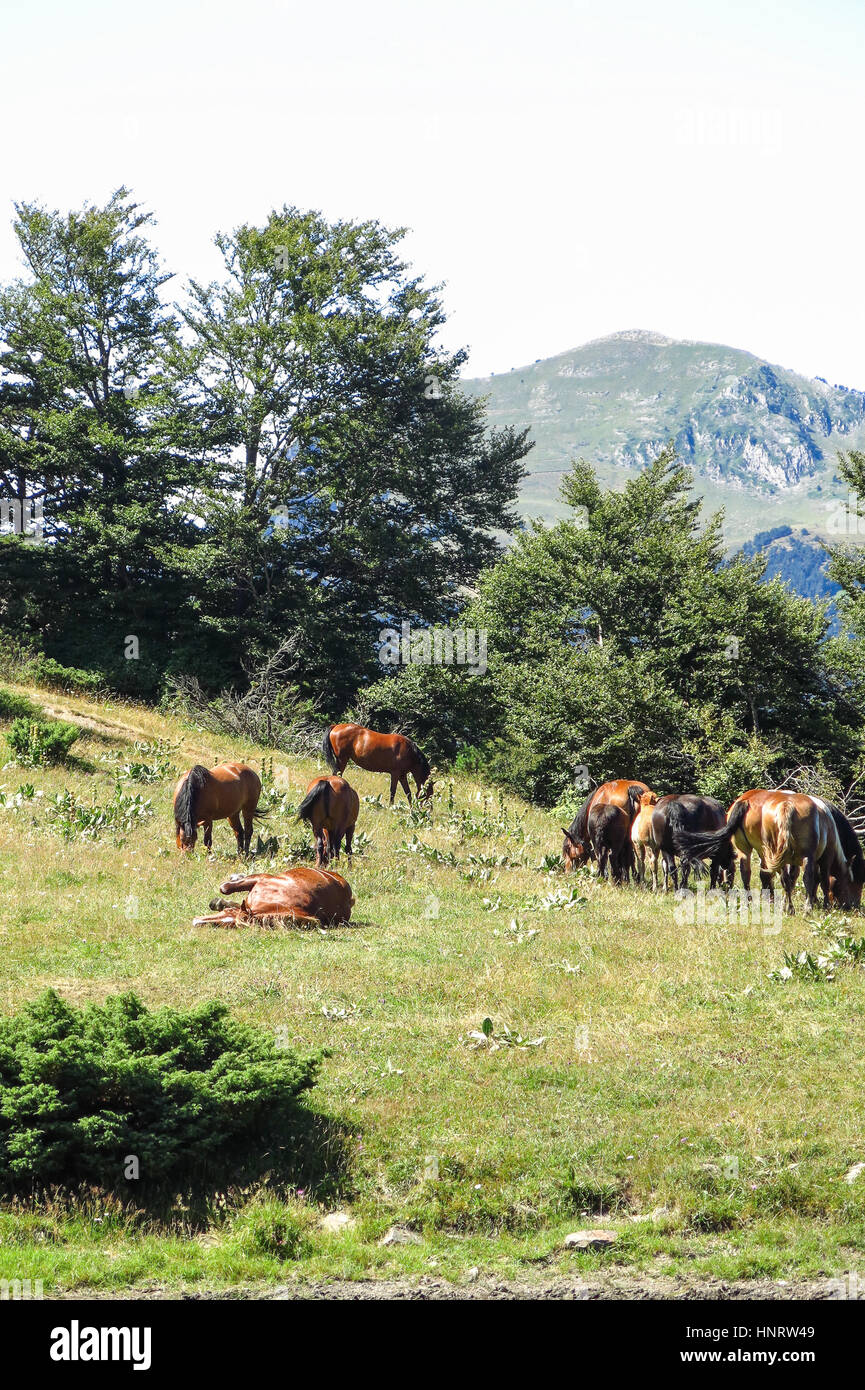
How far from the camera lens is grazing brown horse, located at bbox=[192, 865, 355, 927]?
1333cm

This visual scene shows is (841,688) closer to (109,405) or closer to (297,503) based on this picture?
(297,503)

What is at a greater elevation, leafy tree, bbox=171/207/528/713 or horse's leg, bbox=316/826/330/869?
leafy tree, bbox=171/207/528/713

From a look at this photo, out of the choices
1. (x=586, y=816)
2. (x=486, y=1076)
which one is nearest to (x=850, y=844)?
(x=586, y=816)

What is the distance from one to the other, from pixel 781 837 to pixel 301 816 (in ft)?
23.6

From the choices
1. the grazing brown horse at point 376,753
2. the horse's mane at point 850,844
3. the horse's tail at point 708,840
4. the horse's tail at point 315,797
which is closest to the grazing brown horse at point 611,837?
the horse's tail at point 708,840

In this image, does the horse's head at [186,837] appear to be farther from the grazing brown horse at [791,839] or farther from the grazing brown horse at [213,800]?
the grazing brown horse at [791,839]

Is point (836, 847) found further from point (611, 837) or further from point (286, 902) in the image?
point (286, 902)

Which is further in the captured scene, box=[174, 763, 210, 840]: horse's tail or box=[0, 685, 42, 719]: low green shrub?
box=[0, 685, 42, 719]: low green shrub

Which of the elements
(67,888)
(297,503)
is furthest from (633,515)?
(67,888)

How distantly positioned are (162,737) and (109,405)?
1701cm

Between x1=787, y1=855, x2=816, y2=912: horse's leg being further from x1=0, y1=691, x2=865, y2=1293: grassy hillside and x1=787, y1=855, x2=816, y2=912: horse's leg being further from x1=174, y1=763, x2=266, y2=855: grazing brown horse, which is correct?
x1=174, y1=763, x2=266, y2=855: grazing brown horse

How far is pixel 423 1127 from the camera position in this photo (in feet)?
27.0

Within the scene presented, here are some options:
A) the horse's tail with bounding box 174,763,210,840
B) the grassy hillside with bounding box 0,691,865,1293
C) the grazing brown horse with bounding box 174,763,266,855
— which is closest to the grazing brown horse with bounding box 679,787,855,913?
the grassy hillside with bounding box 0,691,865,1293

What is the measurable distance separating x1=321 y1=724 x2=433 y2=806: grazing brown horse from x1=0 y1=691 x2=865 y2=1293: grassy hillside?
781 centimetres
